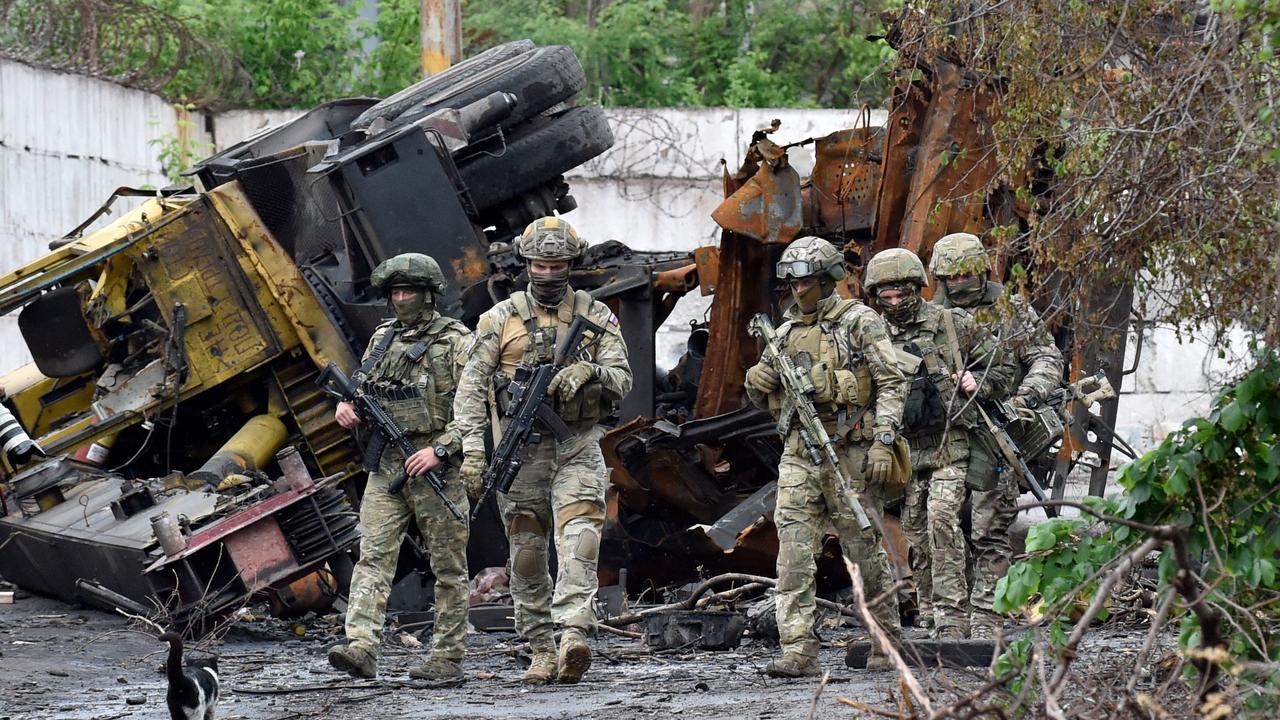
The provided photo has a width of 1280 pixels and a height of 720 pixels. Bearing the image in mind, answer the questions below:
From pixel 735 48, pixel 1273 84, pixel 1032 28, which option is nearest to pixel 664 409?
pixel 1032 28

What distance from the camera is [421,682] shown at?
758 centimetres

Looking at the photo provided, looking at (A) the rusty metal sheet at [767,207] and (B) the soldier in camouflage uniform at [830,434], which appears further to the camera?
(A) the rusty metal sheet at [767,207]

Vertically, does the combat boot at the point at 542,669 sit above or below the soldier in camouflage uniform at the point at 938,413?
below

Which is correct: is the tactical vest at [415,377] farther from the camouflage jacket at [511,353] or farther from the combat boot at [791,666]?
the combat boot at [791,666]

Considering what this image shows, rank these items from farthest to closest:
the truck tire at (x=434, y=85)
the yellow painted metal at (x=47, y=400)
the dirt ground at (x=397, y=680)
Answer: the truck tire at (x=434, y=85) → the yellow painted metal at (x=47, y=400) → the dirt ground at (x=397, y=680)

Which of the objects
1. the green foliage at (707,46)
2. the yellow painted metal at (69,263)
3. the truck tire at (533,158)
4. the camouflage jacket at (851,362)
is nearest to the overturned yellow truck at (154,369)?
the yellow painted metal at (69,263)

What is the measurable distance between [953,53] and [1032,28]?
4.04m

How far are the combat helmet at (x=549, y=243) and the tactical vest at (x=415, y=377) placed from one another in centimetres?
67

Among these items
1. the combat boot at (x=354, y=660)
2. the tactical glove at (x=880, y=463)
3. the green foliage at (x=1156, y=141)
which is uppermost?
the green foliage at (x=1156, y=141)

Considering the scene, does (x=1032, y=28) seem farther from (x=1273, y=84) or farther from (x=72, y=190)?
(x=72, y=190)

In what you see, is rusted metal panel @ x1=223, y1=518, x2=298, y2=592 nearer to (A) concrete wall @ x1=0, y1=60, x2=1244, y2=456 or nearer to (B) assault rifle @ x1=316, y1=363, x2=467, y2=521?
(B) assault rifle @ x1=316, y1=363, x2=467, y2=521

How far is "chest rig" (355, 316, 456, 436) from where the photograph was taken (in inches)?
304

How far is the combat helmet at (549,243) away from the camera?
741cm

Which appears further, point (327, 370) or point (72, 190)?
point (72, 190)
